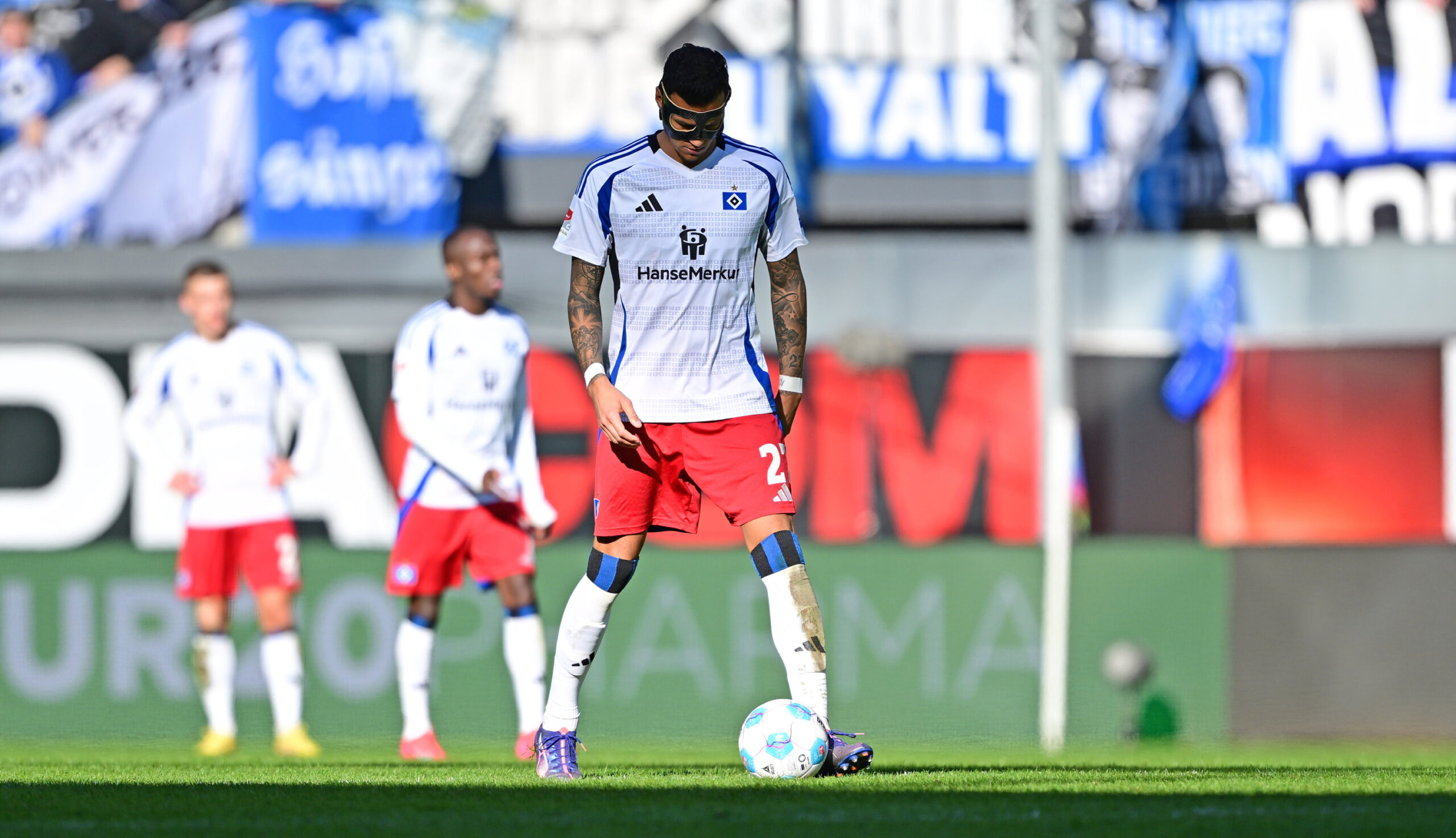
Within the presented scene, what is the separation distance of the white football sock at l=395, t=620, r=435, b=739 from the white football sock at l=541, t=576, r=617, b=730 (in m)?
2.74

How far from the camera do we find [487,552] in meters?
9.21

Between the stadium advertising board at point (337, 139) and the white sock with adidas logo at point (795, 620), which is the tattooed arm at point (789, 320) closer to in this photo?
the white sock with adidas logo at point (795, 620)

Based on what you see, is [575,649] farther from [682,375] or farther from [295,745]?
[295,745]

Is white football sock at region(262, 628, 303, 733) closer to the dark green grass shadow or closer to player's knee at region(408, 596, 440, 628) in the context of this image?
player's knee at region(408, 596, 440, 628)

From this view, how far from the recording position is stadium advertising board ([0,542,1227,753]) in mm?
11305

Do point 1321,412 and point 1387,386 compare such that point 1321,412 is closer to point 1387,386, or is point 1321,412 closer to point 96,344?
point 1387,386

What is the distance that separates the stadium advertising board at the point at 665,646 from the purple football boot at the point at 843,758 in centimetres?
454

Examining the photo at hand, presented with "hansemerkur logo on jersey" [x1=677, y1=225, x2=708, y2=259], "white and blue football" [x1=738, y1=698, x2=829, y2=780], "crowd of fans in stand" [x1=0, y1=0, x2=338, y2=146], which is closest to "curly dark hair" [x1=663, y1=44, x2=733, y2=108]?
"hansemerkur logo on jersey" [x1=677, y1=225, x2=708, y2=259]

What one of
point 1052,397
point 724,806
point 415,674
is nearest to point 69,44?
point 1052,397

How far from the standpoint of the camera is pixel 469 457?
922cm

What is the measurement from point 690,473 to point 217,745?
4226 millimetres

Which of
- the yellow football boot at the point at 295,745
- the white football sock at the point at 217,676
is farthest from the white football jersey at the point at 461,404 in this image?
the white football sock at the point at 217,676

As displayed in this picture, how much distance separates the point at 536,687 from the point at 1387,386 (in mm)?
12285

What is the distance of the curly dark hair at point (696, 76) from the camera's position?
6250mm
